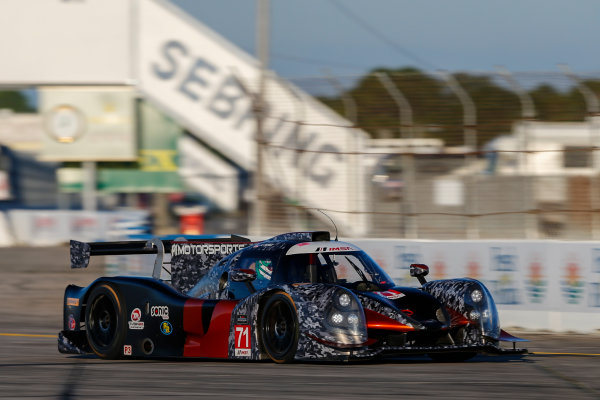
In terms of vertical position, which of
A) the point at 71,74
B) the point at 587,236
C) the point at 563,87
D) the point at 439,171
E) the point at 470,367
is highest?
the point at 71,74

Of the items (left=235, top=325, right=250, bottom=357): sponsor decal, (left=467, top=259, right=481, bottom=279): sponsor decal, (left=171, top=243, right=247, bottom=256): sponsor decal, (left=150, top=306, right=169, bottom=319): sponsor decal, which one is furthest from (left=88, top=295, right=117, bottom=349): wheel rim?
(left=467, top=259, right=481, bottom=279): sponsor decal

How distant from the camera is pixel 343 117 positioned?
14.9m

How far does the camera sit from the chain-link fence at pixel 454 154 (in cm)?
1323

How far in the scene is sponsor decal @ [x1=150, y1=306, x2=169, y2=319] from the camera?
9391 mm

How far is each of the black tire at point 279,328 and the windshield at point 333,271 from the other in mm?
448

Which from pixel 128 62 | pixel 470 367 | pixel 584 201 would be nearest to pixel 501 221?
pixel 584 201

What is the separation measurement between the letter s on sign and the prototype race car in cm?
1832

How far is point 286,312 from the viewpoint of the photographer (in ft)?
27.9

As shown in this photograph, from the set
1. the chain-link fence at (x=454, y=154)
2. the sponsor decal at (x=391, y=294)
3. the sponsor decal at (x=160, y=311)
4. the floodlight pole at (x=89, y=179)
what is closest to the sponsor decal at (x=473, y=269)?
the chain-link fence at (x=454, y=154)

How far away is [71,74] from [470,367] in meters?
23.1

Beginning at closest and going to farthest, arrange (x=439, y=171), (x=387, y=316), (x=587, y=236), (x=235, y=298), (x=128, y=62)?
1. (x=387, y=316)
2. (x=235, y=298)
3. (x=587, y=236)
4. (x=439, y=171)
5. (x=128, y=62)

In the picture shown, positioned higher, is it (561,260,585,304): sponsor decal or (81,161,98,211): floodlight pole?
(81,161,98,211): floodlight pole

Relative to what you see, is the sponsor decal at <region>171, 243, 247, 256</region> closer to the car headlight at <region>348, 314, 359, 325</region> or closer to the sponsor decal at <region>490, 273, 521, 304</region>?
the car headlight at <region>348, 314, 359, 325</region>

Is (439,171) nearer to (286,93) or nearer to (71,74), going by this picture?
(286,93)
